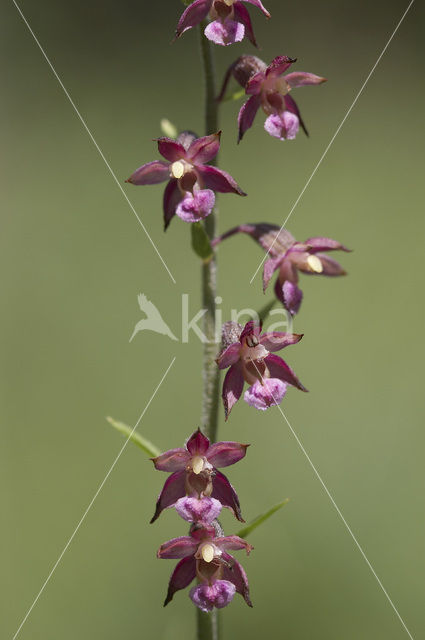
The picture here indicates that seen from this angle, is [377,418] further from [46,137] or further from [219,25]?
[46,137]

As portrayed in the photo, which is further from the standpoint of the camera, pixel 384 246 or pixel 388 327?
pixel 384 246

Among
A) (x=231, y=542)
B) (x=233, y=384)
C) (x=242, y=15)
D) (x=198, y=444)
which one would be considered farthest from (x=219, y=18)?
(x=231, y=542)

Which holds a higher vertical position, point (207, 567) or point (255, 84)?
point (255, 84)

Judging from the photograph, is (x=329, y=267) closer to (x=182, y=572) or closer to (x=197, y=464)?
(x=197, y=464)

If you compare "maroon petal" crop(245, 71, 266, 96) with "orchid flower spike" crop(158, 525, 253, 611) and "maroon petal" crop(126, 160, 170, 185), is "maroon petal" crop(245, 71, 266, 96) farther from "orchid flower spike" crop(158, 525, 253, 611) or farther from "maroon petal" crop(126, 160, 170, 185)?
"orchid flower spike" crop(158, 525, 253, 611)

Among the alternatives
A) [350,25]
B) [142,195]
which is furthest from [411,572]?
[350,25]
